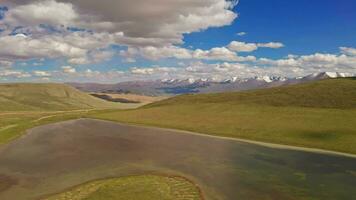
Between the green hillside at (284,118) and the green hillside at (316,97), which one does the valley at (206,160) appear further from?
the green hillside at (316,97)

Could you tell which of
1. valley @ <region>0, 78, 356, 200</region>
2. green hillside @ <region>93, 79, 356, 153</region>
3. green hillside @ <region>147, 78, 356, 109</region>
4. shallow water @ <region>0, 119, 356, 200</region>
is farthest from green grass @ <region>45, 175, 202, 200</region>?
green hillside @ <region>147, 78, 356, 109</region>

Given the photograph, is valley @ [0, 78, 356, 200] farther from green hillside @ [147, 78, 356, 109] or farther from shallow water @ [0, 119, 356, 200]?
green hillside @ [147, 78, 356, 109]

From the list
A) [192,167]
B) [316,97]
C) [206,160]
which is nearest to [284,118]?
[316,97]

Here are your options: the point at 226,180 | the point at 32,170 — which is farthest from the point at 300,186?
the point at 32,170

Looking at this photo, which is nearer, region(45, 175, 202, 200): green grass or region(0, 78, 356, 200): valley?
region(45, 175, 202, 200): green grass

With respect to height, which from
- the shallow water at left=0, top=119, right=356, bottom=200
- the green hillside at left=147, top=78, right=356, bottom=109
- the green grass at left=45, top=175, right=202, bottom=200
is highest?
the green hillside at left=147, top=78, right=356, bottom=109

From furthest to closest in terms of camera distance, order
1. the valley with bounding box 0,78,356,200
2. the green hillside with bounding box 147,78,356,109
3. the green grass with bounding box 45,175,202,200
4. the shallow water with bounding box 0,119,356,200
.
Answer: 1. the green hillside with bounding box 147,78,356,109
2. the shallow water with bounding box 0,119,356,200
3. the valley with bounding box 0,78,356,200
4. the green grass with bounding box 45,175,202,200
